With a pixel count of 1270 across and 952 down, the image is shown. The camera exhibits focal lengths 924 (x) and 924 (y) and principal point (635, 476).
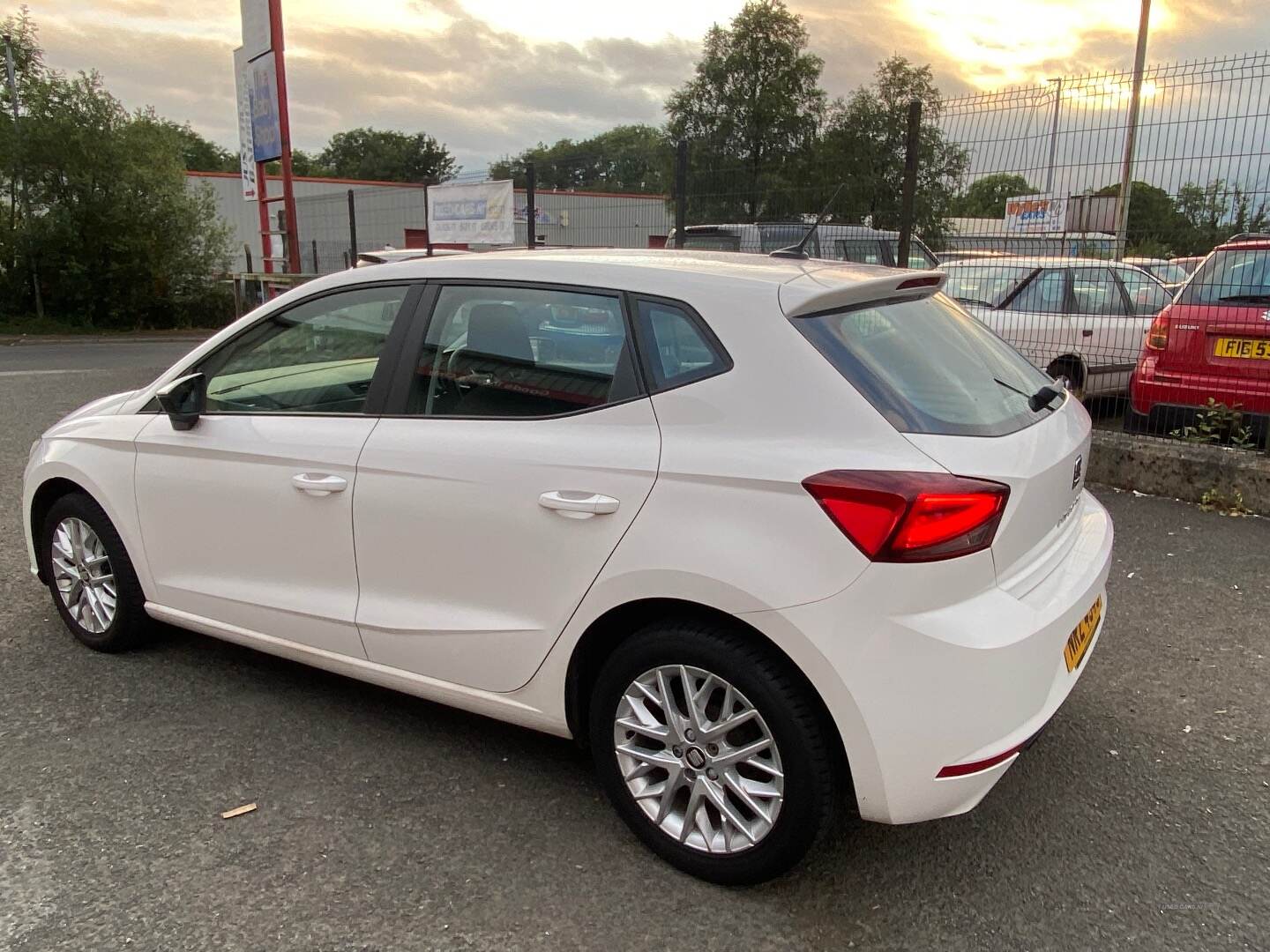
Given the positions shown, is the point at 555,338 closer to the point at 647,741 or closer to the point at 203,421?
the point at 647,741

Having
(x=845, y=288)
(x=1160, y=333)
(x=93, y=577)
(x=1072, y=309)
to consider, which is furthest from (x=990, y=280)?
(x=93, y=577)

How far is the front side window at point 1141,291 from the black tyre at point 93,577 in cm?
752

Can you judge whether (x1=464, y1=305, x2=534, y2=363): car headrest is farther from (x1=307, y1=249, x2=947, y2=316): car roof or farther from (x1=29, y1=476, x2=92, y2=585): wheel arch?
(x1=29, y1=476, x2=92, y2=585): wheel arch

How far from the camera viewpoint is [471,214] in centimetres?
1135

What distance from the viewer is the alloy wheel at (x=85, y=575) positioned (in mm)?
3666

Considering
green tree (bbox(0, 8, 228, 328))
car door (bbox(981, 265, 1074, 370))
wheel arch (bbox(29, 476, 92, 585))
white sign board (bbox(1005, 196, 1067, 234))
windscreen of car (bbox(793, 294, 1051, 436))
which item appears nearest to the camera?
windscreen of car (bbox(793, 294, 1051, 436))

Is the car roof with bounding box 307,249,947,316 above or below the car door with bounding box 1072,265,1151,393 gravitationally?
above

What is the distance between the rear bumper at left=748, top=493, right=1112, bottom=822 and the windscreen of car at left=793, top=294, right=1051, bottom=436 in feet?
1.28

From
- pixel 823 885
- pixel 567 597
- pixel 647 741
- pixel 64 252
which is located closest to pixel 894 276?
pixel 567 597

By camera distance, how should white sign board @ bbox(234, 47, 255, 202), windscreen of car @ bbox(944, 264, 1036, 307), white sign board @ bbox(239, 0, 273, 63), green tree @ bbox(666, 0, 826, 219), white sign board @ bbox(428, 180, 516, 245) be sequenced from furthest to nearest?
green tree @ bbox(666, 0, 826, 219) < white sign board @ bbox(234, 47, 255, 202) < white sign board @ bbox(239, 0, 273, 63) < white sign board @ bbox(428, 180, 516, 245) < windscreen of car @ bbox(944, 264, 1036, 307)

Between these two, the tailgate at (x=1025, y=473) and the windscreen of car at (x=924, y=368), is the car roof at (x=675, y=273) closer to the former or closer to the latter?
the windscreen of car at (x=924, y=368)

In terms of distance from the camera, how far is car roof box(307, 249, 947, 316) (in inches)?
98.9

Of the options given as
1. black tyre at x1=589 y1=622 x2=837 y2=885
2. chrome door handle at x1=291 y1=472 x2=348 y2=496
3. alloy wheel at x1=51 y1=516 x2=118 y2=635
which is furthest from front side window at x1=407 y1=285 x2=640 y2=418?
alloy wheel at x1=51 y1=516 x2=118 y2=635

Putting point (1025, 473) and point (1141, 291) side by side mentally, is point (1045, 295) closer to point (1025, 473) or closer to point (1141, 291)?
point (1141, 291)
